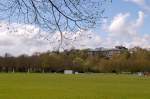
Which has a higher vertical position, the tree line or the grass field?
the tree line

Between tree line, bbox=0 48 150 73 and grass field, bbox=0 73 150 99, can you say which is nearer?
grass field, bbox=0 73 150 99

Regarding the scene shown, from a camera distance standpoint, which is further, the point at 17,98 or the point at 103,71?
the point at 103,71

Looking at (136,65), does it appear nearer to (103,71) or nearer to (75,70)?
(103,71)

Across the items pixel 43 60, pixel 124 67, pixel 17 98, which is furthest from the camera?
pixel 124 67

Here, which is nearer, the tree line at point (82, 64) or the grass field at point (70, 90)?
the grass field at point (70, 90)

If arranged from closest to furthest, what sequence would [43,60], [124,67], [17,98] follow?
1. [17,98]
2. [43,60]
3. [124,67]

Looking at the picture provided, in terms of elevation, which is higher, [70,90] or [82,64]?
[82,64]

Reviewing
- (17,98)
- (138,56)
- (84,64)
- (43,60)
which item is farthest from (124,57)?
→ (17,98)

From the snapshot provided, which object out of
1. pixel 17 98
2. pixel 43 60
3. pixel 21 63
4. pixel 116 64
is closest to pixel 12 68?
pixel 21 63

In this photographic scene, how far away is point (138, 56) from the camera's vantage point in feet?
558

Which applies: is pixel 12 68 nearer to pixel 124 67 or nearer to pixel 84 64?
pixel 84 64

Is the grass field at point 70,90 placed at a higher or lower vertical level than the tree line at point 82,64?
lower

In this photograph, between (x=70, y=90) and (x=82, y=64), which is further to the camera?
(x=82, y=64)

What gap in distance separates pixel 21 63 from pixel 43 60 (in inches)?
533
